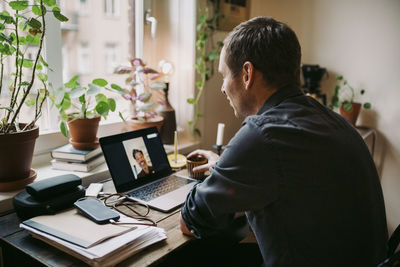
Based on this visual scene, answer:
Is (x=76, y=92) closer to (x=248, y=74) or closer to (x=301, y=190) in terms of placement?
(x=248, y=74)

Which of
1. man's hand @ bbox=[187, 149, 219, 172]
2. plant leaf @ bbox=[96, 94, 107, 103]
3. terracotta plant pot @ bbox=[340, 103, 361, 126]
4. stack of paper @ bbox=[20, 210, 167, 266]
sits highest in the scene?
plant leaf @ bbox=[96, 94, 107, 103]

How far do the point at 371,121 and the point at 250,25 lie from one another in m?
1.84

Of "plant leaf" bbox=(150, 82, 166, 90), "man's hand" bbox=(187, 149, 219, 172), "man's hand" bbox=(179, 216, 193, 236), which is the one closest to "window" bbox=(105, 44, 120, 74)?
"plant leaf" bbox=(150, 82, 166, 90)

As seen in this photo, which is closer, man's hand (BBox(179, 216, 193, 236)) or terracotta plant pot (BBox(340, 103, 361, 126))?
man's hand (BBox(179, 216, 193, 236))

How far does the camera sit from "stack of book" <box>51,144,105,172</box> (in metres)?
1.41

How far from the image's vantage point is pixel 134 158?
54.1 inches

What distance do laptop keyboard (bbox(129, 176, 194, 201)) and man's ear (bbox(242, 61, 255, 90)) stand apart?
22.7 inches

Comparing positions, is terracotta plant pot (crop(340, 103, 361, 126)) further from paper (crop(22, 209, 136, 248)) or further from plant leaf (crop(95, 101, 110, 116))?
paper (crop(22, 209, 136, 248))

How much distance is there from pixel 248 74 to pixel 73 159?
2.86ft

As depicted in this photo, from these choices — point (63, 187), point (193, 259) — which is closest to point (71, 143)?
point (63, 187)

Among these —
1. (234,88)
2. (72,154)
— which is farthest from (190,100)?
(234,88)

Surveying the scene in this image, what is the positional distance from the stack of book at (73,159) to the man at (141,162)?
0.21 m

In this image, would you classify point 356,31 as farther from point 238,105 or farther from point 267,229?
point 267,229

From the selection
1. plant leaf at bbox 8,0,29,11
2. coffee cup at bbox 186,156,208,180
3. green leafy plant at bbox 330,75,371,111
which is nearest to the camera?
plant leaf at bbox 8,0,29,11
